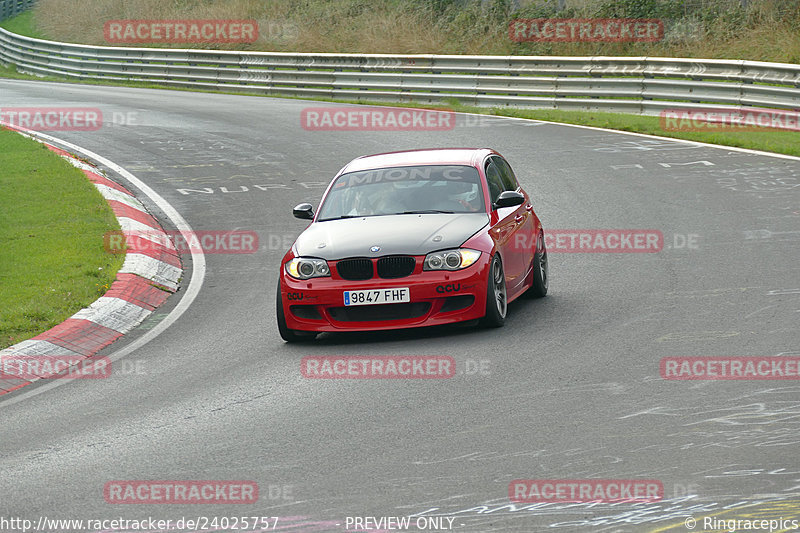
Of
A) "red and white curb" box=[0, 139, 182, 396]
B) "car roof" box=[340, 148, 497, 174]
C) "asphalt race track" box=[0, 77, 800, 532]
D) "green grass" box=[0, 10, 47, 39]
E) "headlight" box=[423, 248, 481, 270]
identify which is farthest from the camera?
"green grass" box=[0, 10, 47, 39]

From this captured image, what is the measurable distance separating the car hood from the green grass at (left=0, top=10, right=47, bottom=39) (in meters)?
45.2

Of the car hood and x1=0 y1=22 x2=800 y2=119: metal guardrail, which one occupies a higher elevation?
the car hood

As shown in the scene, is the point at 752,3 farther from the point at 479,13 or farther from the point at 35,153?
the point at 35,153

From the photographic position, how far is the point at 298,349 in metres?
9.79

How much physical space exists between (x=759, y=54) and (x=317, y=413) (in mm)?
23318

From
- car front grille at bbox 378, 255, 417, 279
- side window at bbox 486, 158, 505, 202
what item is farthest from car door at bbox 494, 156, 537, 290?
car front grille at bbox 378, 255, 417, 279

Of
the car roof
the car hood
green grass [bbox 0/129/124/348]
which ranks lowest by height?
green grass [bbox 0/129/124/348]

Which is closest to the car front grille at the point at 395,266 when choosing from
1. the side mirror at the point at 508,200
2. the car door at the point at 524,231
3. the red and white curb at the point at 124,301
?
the side mirror at the point at 508,200

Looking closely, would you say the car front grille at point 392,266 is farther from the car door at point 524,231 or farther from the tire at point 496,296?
the car door at point 524,231

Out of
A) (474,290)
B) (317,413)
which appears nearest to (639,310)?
(474,290)

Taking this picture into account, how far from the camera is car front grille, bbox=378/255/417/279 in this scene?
9727 millimetres

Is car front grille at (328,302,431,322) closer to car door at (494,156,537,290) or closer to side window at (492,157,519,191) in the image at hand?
car door at (494,156,537,290)

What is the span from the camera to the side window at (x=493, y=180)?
A: 11.2m

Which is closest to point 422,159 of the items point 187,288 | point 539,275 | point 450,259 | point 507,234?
point 507,234
